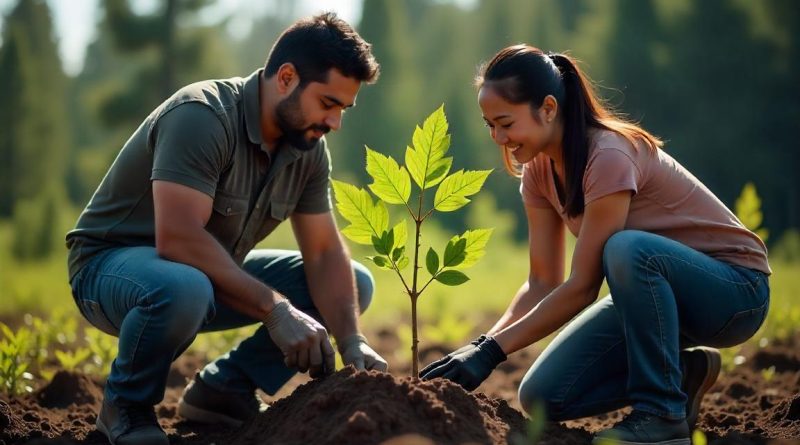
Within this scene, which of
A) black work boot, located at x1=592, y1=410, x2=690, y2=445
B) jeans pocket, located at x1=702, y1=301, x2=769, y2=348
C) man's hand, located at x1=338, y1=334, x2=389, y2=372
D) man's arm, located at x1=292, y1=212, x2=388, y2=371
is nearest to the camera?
black work boot, located at x1=592, y1=410, x2=690, y2=445

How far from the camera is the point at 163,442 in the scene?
275 centimetres

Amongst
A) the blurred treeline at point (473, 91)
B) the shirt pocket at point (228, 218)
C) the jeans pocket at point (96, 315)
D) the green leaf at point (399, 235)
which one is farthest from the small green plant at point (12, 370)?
the blurred treeline at point (473, 91)

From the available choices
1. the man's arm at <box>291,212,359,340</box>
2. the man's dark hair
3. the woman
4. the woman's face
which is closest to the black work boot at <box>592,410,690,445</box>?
the woman

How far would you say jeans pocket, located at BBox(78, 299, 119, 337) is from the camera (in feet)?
9.97

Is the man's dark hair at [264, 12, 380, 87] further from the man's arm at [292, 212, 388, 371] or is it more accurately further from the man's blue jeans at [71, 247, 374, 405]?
the man's blue jeans at [71, 247, 374, 405]

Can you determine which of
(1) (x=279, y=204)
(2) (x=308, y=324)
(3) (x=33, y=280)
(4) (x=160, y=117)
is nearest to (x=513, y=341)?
(2) (x=308, y=324)

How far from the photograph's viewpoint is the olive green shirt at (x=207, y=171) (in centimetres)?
288

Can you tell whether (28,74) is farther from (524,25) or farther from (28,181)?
(524,25)

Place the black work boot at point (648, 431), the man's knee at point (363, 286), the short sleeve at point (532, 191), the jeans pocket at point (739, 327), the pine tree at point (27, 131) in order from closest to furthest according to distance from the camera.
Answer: the black work boot at point (648, 431)
the jeans pocket at point (739, 327)
the short sleeve at point (532, 191)
the man's knee at point (363, 286)
the pine tree at point (27, 131)

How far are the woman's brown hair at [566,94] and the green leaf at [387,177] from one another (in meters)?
0.45

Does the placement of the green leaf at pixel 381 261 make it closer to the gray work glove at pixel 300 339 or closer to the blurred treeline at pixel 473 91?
the gray work glove at pixel 300 339

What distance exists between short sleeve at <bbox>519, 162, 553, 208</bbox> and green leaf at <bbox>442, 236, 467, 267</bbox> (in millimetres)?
532

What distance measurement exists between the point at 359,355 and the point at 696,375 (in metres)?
1.24

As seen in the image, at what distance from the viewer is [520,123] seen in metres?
2.87
